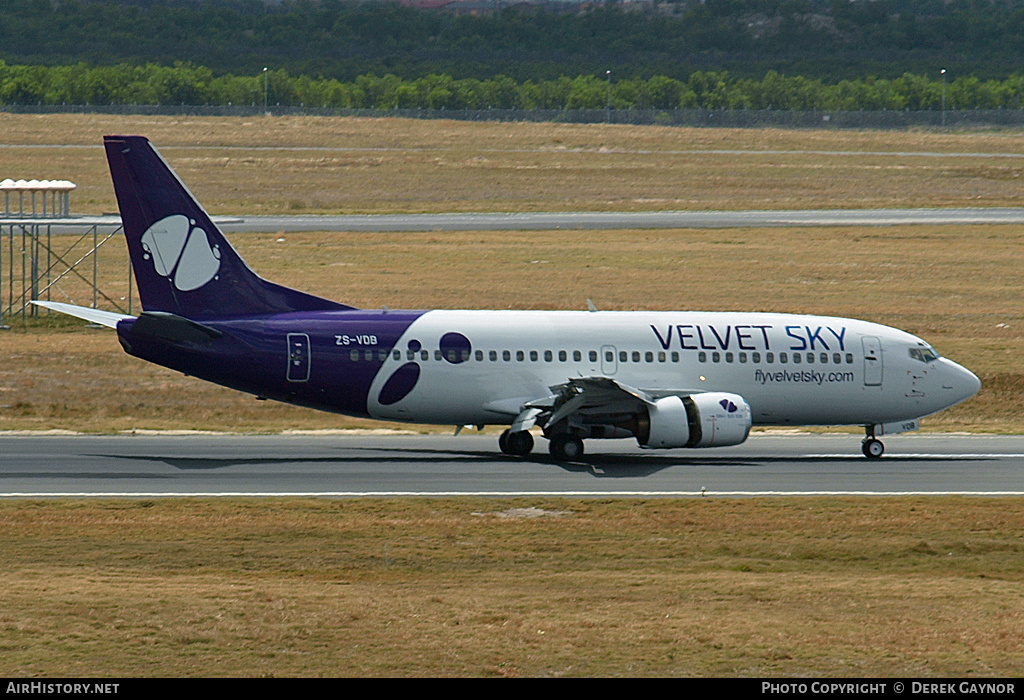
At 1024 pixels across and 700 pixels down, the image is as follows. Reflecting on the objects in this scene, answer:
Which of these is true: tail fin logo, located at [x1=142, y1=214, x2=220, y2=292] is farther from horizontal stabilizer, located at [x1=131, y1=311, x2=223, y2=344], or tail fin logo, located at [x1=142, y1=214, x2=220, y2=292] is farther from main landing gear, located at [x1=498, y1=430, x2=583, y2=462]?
main landing gear, located at [x1=498, y1=430, x2=583, y2=462]

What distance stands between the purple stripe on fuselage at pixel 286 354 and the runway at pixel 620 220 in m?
48.8

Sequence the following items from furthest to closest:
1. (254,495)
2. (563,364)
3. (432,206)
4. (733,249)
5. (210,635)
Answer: (432,206)
(733,249)
(563,364)
(254,495)
(210,635)

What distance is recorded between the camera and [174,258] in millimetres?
36938

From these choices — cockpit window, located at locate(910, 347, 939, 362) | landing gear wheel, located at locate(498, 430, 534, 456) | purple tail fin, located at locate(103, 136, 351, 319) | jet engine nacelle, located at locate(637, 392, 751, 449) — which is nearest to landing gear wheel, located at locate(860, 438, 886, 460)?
cockpit window, located at locate(910, 347, 939, 362)

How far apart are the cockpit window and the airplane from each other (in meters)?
0.18

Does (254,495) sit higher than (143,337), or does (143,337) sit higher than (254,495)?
(143,337)

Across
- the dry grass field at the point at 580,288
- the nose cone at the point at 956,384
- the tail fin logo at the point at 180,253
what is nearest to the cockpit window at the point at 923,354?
the nose cone at the point at 956,384

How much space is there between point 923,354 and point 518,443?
12.9 metres

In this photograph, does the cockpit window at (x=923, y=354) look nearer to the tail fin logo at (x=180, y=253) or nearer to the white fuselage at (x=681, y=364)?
the white fuselage at (x=681, y=364)

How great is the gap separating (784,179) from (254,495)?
317 feet

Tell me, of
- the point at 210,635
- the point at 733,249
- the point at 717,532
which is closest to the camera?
the point at 210,635

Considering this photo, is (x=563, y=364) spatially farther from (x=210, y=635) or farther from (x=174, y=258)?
(x=210, y=635)

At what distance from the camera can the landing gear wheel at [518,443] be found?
3803cm

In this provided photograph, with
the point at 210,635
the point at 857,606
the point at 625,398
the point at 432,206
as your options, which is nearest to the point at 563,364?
the point at 625,398
